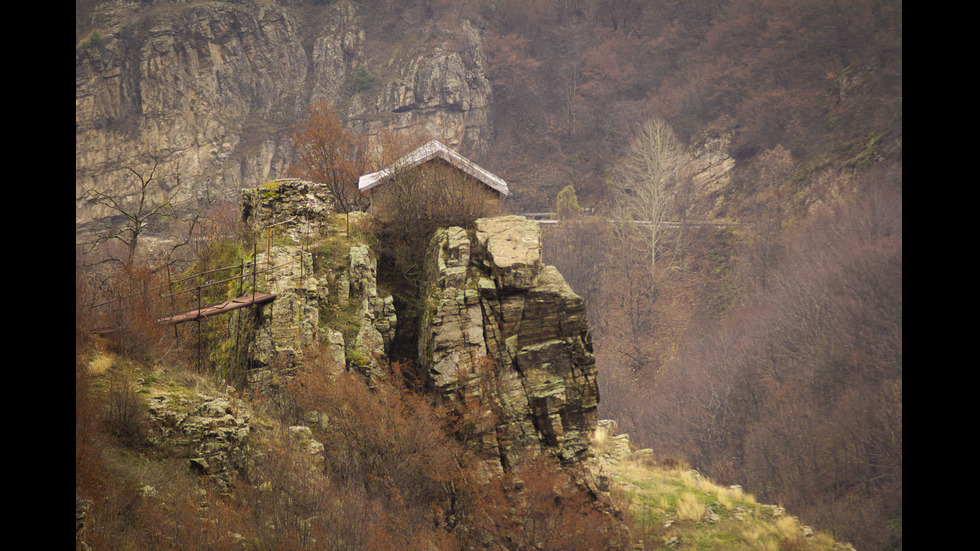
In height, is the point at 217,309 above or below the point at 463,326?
above

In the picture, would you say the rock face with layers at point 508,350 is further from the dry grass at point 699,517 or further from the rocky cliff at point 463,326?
the dry grass at point 699,517

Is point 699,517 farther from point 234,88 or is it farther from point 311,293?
point 234,88

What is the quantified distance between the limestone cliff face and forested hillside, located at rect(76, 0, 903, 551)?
1.49 ft

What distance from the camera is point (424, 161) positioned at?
2356 centimetres

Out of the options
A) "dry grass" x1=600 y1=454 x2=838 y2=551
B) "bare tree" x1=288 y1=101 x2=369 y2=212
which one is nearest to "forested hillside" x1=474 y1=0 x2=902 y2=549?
"dry grass" x1=600 y1=454 x2=838 y2=551

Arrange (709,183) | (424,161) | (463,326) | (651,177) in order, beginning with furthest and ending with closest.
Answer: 1. (709,183)
2. (651,177)
3. (424,161)
4. (463,326)

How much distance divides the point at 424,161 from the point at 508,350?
10.1m

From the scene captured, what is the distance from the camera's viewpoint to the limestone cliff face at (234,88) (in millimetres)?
62750

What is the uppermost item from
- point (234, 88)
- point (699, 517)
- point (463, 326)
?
point (234, 88)

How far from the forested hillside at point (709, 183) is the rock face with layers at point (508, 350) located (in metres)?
19.4

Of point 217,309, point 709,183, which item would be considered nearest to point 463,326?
point 217,309

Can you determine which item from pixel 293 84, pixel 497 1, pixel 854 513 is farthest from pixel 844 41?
pixel 293 84

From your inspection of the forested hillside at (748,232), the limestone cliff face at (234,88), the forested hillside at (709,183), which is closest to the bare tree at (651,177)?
the forested hillside at (709,183)

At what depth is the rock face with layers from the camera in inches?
610
